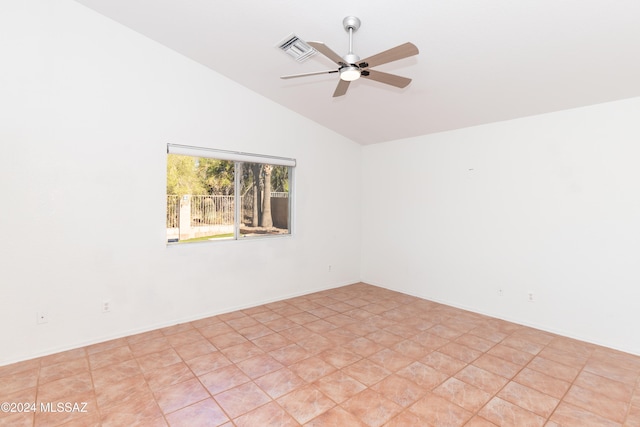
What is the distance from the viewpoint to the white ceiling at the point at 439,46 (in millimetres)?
2334

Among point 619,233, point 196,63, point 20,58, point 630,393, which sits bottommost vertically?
point 630,393

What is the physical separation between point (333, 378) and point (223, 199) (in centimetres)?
257

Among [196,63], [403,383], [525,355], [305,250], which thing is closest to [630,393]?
[525,355]

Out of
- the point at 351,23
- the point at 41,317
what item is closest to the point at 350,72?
the point at 351,23

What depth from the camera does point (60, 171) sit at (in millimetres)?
2984

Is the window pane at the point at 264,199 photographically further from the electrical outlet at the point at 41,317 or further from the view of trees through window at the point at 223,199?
the electrical outlet at the point at 41,317

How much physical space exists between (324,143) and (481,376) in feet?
12.3

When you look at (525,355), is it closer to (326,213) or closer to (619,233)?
(619,233)

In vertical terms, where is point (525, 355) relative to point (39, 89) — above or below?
below

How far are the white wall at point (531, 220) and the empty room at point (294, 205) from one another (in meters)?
0.02

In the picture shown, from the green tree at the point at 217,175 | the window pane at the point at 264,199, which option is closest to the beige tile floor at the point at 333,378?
the window pane at the point at 264,199

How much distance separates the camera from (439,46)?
278 centimetres

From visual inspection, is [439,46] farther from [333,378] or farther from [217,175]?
[333,378]

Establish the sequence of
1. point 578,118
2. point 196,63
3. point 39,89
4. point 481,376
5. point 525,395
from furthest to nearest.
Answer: point 196,63 → point 578,118 → point 39,89 → point 481,376 → point 525,395
